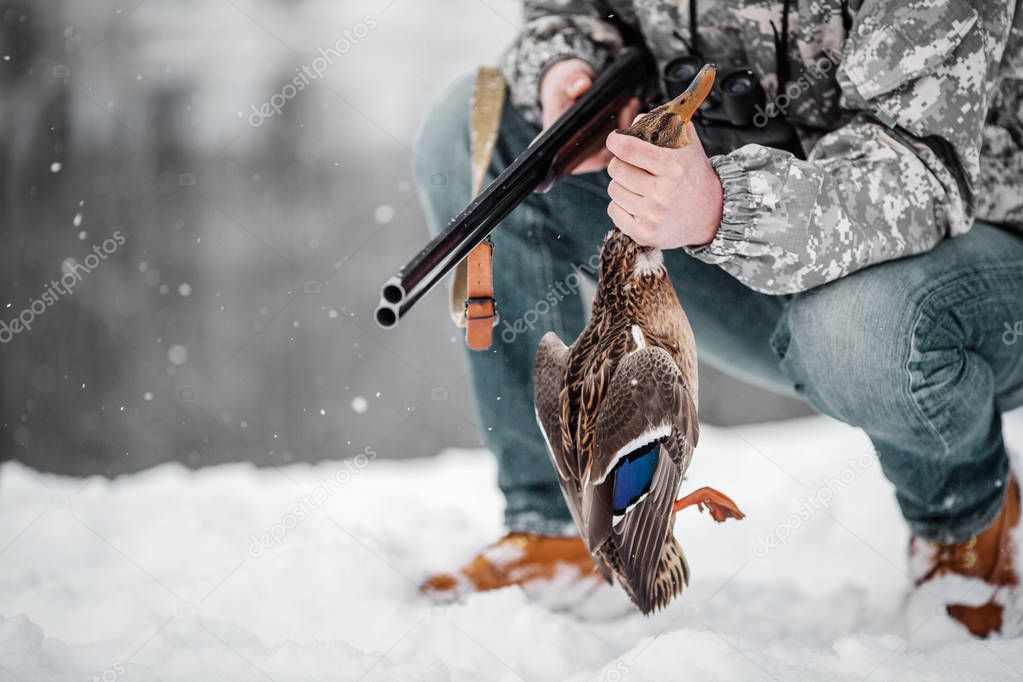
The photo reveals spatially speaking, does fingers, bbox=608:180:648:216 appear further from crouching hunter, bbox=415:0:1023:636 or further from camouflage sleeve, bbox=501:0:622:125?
camouflage sleeve, bbox=501:0:622:125

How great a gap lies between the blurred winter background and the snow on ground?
12 centimetres

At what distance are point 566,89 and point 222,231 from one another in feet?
2.34

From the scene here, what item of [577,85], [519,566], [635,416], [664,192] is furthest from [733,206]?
[519,566]

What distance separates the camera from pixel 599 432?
1.74ft

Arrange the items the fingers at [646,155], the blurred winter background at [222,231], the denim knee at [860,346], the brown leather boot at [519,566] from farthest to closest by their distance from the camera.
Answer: the blurred winter background at [222,231] < the brown leather boot at [519,566] < the denim knee at [860,346] < the fingers at [646,155]

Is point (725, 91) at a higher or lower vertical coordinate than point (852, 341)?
higher

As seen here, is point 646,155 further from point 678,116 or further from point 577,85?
point 577,85

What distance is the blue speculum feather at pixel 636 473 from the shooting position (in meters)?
0.52

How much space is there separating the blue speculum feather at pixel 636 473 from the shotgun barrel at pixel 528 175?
0.58 feet

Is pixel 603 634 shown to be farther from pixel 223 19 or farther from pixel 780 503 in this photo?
pixel 223 19

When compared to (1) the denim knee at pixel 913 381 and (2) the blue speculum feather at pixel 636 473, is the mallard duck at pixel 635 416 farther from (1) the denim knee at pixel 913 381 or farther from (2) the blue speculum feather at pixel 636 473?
(1) the denim knee at pixel 913 381

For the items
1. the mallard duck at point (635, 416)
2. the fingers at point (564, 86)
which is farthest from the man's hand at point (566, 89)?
the mallard duck at point (635, 416)

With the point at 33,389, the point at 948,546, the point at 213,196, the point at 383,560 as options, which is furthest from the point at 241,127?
the point at 948,546

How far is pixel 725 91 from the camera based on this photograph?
661 millimetres
